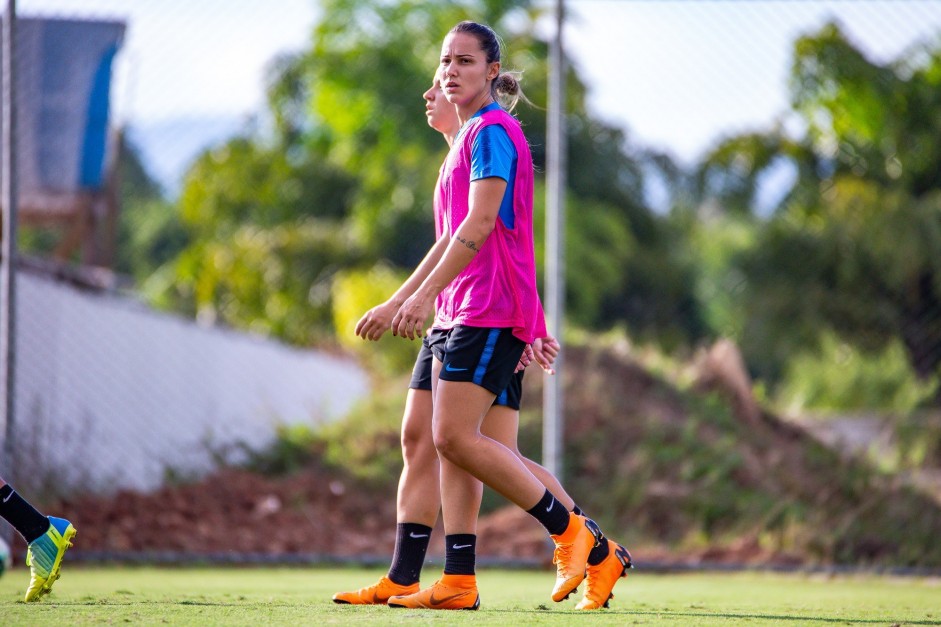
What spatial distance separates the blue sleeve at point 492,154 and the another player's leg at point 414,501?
59 cm

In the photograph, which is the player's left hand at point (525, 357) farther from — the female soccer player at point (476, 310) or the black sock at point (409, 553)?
the black sock at point (409, 553)

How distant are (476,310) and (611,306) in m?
11.8

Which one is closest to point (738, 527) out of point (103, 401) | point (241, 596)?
point (103, 401)

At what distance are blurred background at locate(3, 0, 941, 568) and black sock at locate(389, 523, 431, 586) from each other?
58.0 inches

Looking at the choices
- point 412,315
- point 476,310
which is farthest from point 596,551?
point 412,315

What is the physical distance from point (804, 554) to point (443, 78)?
188 inches

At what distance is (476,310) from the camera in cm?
315

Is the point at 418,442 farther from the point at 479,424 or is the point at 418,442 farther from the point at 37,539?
the point at 37,539

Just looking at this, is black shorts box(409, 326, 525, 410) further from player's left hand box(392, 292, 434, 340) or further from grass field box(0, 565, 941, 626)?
grass field box(0, 565, 941, 626)

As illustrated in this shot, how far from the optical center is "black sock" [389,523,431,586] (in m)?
3.41

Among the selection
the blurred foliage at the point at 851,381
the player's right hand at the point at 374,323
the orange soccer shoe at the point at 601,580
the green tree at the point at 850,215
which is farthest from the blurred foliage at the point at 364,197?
the player's right hand at the point at 374,323

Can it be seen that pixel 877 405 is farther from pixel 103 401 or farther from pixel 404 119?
pixel 103 401

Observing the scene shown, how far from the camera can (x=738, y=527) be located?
7.66 m

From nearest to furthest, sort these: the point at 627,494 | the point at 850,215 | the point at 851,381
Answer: the point at 627,494, the point at 850,215, the point at 851,381
